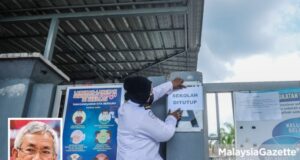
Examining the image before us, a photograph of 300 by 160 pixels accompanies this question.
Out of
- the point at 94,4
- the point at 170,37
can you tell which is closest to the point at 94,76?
the point at 170,37

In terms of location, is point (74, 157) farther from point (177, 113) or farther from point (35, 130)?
point (177, 113)

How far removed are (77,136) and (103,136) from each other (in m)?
0.28

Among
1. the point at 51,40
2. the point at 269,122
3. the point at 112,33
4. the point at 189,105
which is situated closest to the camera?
the point at 269,122

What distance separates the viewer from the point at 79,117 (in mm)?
3062

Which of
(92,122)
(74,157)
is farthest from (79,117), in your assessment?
(74,157)

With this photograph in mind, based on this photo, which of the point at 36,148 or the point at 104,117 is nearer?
the point at 36,148

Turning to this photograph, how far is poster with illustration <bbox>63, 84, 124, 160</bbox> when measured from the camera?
2914mm

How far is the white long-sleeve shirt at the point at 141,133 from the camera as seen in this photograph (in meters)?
2.52

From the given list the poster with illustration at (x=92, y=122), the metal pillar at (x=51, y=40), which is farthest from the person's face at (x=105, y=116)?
the metal pillar at (x=51, y=40)

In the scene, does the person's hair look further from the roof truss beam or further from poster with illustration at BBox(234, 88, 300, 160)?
the roof truss beam

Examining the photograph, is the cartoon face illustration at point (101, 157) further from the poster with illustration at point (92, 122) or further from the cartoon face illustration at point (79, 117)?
the cartoon face illustration at point (79, 117)

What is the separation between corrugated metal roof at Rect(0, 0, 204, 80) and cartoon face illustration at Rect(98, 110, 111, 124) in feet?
9.92

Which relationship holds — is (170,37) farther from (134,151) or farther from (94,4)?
(134,151)

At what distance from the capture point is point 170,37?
7.00m
